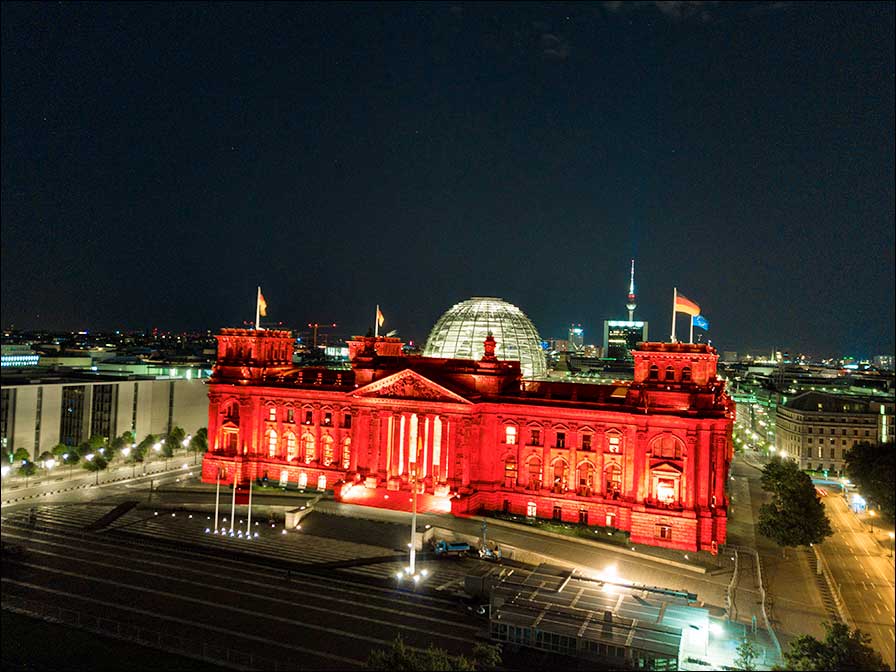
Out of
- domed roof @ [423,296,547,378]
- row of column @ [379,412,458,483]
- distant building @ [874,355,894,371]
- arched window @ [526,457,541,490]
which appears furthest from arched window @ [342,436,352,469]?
distant building @ [874,355,894,371]

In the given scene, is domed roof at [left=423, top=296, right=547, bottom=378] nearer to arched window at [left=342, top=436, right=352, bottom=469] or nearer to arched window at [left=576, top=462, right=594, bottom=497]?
arched window at [left=342, top=436, right=352, bottom=469]

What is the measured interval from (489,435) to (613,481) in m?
12.9

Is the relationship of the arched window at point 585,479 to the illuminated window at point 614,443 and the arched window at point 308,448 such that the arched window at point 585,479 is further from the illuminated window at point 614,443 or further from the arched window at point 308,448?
the arched window at point 308,448

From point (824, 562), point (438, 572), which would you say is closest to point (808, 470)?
point (824, 562)

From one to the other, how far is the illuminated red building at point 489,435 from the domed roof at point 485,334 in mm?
14766

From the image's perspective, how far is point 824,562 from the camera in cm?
5403

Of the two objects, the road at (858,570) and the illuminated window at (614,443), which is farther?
the illuminated window at (614,443)

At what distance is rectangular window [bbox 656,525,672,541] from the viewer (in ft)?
197

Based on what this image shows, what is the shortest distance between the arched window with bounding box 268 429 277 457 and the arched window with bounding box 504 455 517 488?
28281 millimetres

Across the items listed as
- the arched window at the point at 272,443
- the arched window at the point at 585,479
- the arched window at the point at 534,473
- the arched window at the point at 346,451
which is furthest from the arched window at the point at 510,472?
the arched window at the point at 272,443

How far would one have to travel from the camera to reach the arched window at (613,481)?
211ft

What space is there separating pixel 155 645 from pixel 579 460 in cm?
4170

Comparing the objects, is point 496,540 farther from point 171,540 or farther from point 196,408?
point 196,408

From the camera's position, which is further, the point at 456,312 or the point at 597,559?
the point at 456,312
